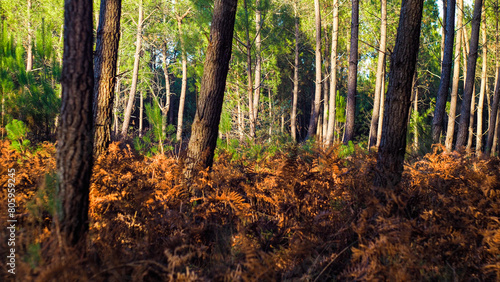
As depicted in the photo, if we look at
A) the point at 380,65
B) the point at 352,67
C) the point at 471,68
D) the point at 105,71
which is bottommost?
the point at 105,71

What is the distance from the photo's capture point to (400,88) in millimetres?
4305

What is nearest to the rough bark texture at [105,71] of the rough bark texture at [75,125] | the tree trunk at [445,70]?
the rough bark texture at [75,125]

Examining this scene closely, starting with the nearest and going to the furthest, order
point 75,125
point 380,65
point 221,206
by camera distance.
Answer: point 75,125 → point 221,206 → point 380,65

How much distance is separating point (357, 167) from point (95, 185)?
10.7ft

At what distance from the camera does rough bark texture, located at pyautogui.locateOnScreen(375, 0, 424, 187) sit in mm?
4270

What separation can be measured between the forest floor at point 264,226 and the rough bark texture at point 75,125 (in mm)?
121

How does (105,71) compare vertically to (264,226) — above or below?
above

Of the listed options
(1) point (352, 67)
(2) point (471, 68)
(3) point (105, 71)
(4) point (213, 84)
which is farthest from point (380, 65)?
(3) point (105, 71)

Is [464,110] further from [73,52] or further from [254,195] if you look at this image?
[73,52]

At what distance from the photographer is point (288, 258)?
2883 millimetres

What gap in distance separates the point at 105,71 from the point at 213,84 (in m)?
1.96

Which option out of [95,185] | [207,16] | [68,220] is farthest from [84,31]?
[207,16]

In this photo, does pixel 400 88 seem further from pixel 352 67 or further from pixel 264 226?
pixel 352 67

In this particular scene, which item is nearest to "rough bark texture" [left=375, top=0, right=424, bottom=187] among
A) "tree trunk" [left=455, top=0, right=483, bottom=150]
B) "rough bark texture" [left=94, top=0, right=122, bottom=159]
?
"rough bark texture" [left=94, top=0, right=122, bottom=159]
